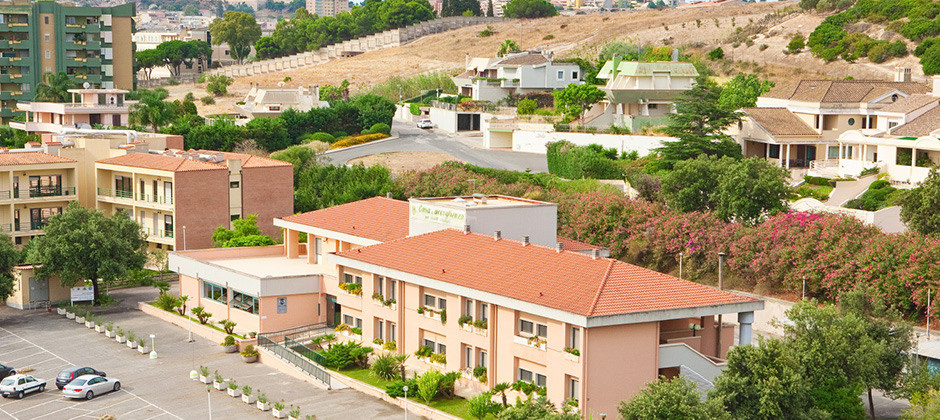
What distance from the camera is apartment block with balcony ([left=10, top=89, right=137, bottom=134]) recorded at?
94062 millimetres

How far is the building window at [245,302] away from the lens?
53094 millimetres

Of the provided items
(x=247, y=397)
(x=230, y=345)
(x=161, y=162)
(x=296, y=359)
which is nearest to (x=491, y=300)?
(x=247, y=397)

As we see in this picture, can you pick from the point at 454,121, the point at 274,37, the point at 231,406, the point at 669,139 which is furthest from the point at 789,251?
the point at 274,37

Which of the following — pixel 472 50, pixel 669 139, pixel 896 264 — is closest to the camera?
pixel 896 264

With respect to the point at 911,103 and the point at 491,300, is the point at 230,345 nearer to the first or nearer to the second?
the point at 491,300

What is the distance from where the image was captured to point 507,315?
41.5 meters

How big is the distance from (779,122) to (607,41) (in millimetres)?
74566

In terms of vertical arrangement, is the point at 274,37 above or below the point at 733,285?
above

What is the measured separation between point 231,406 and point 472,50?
128 m

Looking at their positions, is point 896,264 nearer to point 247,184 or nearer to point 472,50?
point 247,184

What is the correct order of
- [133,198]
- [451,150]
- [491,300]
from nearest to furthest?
[491,300]
[133,198]
[451,150]

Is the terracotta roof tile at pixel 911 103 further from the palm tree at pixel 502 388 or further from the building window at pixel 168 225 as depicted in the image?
the palm tree at pixel 502 388

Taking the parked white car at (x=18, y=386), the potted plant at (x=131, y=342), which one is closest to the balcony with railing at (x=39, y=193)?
the potted plant at (x=131, y=342)

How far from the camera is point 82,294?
197ft
